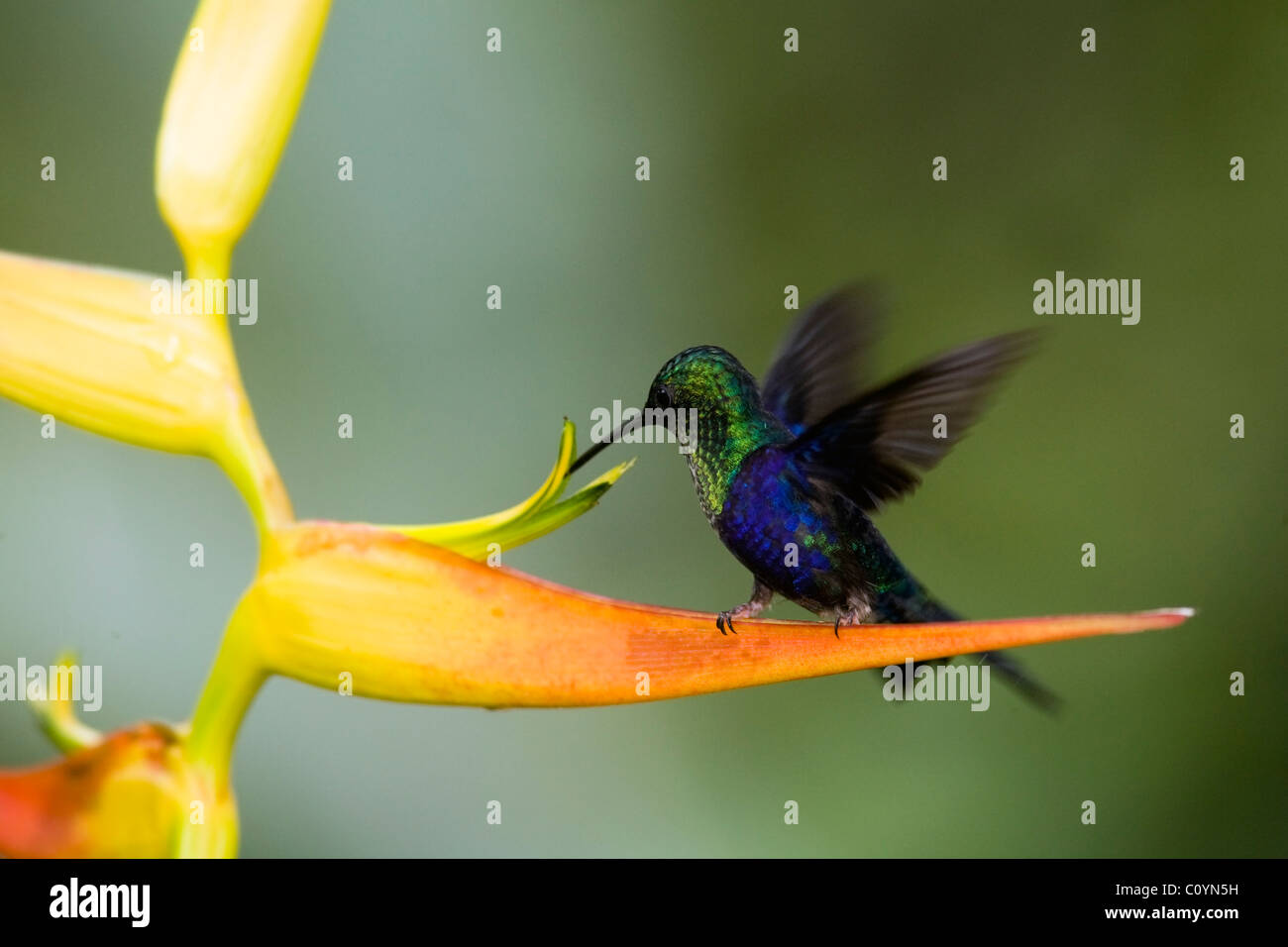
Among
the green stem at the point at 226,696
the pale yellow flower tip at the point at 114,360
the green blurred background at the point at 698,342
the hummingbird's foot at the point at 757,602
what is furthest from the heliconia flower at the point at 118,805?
the green blurred background at the point at 698,342

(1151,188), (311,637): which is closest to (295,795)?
(311,637)

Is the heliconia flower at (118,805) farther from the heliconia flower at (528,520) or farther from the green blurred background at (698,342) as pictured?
the green blurred background at (698,342)

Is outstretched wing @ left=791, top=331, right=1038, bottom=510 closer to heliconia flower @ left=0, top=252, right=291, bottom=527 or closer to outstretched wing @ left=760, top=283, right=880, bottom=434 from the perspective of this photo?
outstretched wing @ left=760, top=283, right=880, bottom=434

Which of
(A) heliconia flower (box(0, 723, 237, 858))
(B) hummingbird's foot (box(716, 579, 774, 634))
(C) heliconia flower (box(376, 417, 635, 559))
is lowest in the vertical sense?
(A) heliconia flower (box(0, 723, 237, 858))

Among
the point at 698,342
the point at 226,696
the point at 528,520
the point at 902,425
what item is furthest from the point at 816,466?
the point at 698,342

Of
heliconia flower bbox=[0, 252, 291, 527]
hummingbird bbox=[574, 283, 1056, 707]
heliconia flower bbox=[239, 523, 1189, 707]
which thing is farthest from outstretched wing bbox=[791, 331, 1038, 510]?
heliconia flower bbox=[0, 252, 291, 527]
